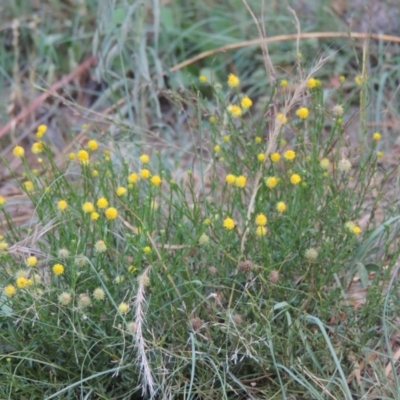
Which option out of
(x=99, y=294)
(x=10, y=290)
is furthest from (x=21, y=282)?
(x=99, y=294)

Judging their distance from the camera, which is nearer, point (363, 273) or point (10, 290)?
point (10, 290)

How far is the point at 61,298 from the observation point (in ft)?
5.75

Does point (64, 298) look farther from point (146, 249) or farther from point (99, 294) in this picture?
point (146, 249)

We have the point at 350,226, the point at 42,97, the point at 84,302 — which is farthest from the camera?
the point at 42,97

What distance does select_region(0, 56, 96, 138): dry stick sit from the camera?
3.58m

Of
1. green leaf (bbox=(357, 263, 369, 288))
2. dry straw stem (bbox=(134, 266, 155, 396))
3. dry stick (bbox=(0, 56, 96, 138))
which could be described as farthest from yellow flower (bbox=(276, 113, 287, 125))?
dry stick (bbox=(0, 56, 96, 138))

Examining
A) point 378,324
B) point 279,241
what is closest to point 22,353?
point 279,241

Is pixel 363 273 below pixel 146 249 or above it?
below

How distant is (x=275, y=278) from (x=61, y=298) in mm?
519

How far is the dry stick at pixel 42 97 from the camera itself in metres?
3.58

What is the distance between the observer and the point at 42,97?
145 inches

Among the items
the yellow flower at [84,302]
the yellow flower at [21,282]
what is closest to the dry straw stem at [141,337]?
the yellow flower at [84,302]

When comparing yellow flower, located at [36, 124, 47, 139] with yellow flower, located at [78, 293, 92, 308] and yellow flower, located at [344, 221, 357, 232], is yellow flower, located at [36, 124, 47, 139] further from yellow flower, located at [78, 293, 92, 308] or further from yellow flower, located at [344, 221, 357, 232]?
yellow flower, located at [344, 221, 357, 232]

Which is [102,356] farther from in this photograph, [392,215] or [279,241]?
[392,215]
